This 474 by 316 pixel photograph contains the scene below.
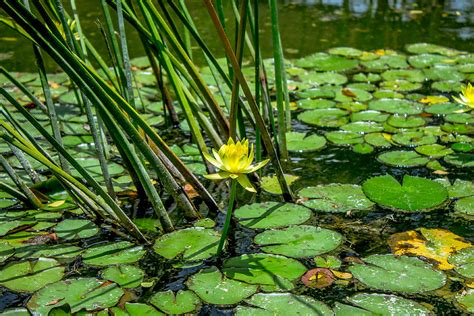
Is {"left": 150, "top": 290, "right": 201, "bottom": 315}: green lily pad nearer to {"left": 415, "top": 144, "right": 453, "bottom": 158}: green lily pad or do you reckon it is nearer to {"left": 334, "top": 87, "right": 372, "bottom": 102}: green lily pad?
{"left": 415, "top": 144, "right": 453, "bottom": 158}: green lily pad

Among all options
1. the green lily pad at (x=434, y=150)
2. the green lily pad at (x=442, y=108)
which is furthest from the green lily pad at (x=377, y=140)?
the green lily pad at (x=442, y=108)

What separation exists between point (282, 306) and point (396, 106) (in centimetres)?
143

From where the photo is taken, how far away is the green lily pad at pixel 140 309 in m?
1.38

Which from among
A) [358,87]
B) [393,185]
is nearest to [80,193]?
[393,185]

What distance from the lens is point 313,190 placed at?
193cm

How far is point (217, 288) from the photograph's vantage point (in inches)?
57.5

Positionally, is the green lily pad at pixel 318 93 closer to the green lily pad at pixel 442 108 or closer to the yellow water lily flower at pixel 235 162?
the green lily pad at pixel 442 108

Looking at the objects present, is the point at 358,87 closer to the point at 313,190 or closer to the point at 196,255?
the point at 313,190

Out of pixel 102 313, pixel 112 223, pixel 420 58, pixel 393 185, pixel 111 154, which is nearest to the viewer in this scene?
pixel 102 313

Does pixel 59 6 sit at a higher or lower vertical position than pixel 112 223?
higher

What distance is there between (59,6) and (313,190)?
0.92 m

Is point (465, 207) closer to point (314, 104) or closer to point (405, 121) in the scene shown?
point (405, 121)

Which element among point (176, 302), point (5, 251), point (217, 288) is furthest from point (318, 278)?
point (5, 251)

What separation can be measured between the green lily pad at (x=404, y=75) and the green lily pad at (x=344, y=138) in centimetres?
66
